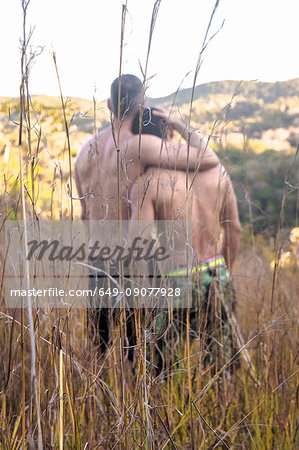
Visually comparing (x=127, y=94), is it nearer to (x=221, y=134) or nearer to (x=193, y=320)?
(x=221, y=134)

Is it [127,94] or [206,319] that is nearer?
[127,94]

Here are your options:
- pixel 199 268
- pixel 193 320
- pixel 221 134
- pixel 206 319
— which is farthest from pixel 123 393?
pixel 193 320

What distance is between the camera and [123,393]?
2.25ft

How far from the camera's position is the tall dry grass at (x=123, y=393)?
719mm

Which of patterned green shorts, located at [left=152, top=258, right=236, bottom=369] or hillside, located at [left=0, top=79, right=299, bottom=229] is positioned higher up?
hillside, located at [left=0, top=79, right=299, bottom=229]

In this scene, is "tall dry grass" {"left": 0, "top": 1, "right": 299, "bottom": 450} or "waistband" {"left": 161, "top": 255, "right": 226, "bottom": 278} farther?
"waistband" {"left": 161, "top": 255, "right": 226, "bottom": 278}

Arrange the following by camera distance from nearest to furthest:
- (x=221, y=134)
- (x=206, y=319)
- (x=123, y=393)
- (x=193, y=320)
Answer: (x=123, y=393) → (x=206, y=319) → (x=221, y=134) → (x=193, y=320)

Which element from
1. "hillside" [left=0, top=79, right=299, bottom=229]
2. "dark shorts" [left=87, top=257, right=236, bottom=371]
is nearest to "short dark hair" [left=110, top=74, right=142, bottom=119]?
"hillside" [left=0, top=79, right=299, bottom=229]

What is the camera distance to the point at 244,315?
2082 mm

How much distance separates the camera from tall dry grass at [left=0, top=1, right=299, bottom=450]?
72 centimetres

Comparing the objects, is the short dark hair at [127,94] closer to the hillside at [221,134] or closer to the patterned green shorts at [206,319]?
the hillside at [221,134]

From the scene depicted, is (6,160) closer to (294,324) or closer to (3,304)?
(3,304)

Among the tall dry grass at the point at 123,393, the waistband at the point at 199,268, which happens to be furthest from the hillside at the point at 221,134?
the waistband at the point at 199,268

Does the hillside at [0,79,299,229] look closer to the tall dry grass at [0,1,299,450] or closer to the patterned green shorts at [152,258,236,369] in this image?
the tall dry grass at [0,1,299,450]
